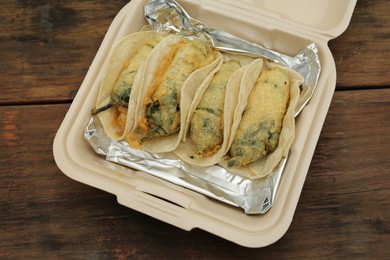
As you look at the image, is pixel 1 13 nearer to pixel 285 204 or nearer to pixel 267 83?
pixel 267 83

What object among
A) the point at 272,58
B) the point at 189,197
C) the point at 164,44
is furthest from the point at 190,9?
the point at 189,197

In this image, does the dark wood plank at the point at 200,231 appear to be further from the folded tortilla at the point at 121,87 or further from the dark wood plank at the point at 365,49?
the folded tortilla at the point at 121,87

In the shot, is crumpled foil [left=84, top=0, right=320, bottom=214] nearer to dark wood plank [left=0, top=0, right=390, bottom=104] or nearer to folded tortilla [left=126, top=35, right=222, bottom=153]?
Result: folded tortilla [left=126, top=35, right=222, bottom=153]

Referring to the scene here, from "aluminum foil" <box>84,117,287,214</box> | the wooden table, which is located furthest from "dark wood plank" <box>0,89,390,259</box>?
"aluminum foil" <box>84,117,287,214</box>

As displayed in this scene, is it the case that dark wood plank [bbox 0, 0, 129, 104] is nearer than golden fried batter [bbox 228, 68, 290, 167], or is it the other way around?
golden fried batter [bbox 228, 68, 290, 167]

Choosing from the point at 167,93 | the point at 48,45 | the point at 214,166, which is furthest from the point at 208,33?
the point at 48,45

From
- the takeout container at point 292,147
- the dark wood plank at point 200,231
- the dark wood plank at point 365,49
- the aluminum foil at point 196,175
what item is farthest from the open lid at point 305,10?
the aluminum foil at point 196,175
